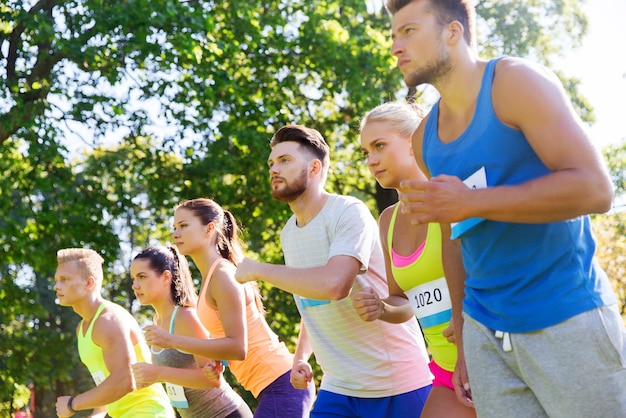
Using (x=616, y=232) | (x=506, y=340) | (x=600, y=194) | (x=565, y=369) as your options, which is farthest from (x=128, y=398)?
(x=616, y=232)

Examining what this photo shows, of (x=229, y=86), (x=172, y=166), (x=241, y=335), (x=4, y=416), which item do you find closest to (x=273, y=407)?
(x=241, y=335)

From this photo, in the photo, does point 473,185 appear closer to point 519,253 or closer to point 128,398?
point 519,253

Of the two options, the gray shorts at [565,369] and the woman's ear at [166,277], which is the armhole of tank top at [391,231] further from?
the woman's ear at [166,277]

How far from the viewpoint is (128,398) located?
596cm

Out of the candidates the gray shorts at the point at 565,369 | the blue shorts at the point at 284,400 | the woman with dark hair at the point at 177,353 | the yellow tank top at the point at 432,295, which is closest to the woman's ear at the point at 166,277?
the woman with dark hair at the point at 177,353

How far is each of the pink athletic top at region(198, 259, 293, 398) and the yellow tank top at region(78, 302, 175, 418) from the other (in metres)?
0.68

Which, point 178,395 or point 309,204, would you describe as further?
point 178,395

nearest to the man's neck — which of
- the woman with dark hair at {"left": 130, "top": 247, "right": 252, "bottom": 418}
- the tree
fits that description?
the woman with dark hair at {"left": 130, "top": 247, "right": 252, "bottom": 418}

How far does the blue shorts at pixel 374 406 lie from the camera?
175 inches

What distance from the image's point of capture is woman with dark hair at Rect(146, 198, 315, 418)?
17.0 ft

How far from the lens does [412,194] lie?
2592mm

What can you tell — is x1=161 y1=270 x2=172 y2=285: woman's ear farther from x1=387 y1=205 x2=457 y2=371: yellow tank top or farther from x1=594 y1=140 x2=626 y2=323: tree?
x1=594 y1=140 x2=626 y2=323: tree

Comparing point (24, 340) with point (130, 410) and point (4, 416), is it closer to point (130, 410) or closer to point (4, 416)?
point (4, 416)

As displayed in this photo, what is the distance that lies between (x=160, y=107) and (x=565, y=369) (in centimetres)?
1475
